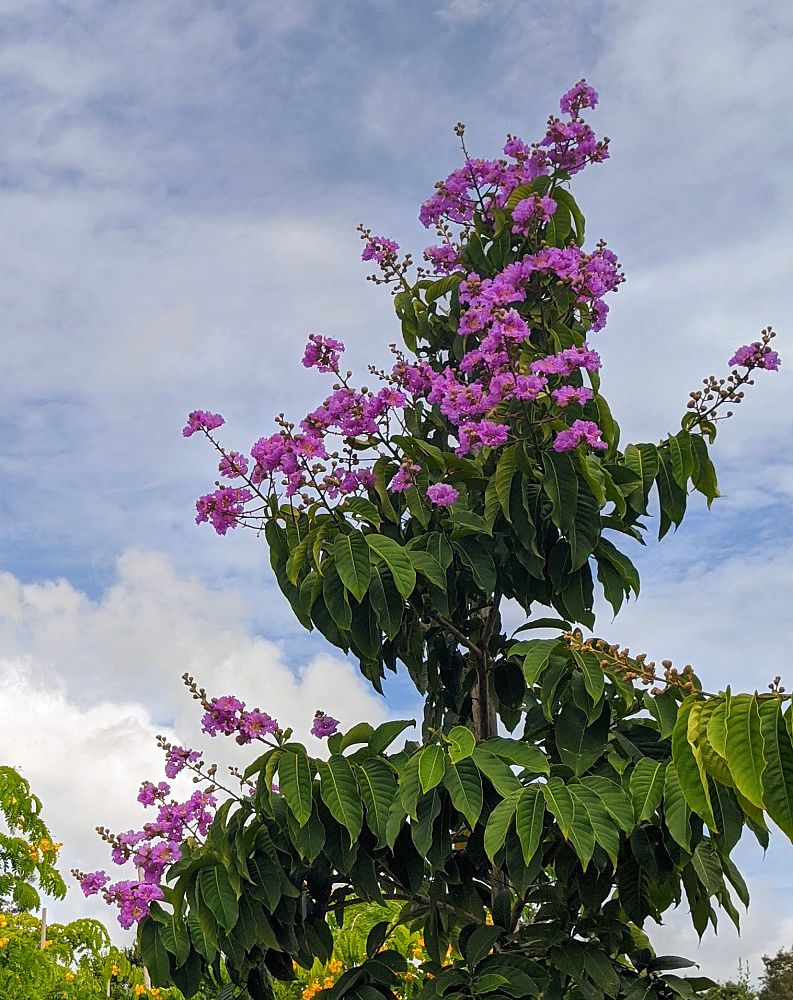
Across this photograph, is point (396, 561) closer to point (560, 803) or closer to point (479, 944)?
point (560, 803)

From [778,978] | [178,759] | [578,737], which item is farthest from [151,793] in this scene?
[778,978]

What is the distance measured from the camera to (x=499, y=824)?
9.89 ft

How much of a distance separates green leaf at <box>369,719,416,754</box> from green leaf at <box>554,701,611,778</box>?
497 mm

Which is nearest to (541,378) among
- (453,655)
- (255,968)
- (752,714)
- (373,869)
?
(453,655)

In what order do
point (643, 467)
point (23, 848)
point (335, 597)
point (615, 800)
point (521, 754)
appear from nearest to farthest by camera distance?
point (615, 800)
point (521, 754)
point (335, 597)
point (643, 467)
point (23, 848)

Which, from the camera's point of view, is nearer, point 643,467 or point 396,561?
point 396,561

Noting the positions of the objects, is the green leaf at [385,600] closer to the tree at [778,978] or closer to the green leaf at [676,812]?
the green leaf at [676,812]

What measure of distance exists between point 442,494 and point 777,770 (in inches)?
81.3

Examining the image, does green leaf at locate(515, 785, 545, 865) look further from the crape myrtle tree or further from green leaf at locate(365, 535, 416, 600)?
green leaf at locate(365, 535, 416, 600)

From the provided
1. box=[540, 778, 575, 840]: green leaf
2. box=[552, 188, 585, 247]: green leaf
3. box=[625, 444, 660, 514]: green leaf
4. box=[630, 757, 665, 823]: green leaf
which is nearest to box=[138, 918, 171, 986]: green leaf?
box=[540, 778, 575, 840]: green leaf

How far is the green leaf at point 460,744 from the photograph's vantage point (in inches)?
127

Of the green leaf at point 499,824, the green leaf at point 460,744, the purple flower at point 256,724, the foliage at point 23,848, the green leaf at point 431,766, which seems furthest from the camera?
the foliage at point 23,848

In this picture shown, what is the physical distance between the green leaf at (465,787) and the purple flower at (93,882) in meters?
1.45

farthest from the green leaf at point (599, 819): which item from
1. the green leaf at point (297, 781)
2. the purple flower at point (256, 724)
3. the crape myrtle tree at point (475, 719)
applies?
the purple flower at point (256, 724)
